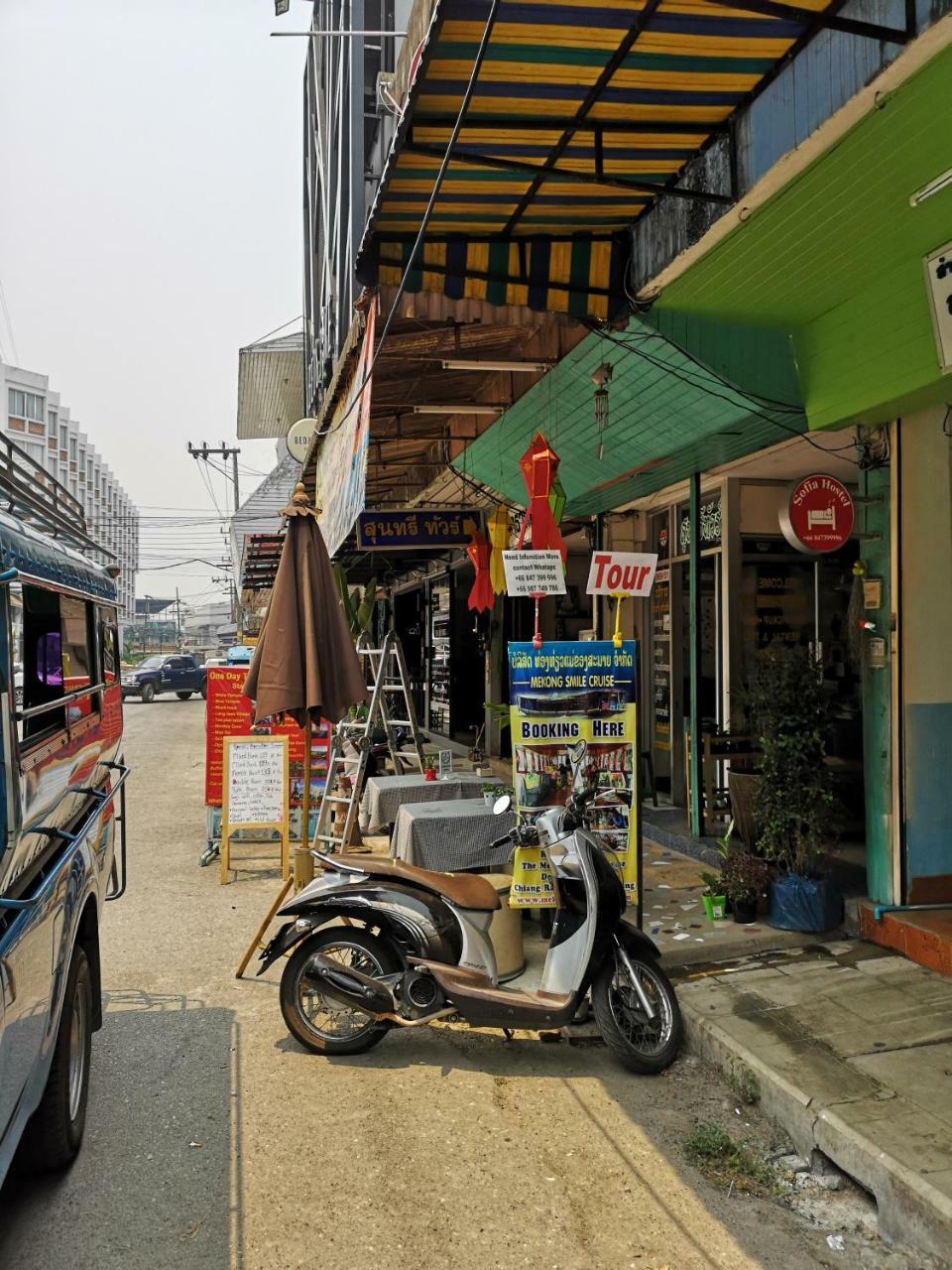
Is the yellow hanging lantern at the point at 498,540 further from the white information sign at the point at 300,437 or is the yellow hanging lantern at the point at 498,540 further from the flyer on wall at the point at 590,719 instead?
the flyer on wall at the point at 590,719

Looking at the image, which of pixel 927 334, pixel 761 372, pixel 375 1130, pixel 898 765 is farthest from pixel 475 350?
pixel 375 1130

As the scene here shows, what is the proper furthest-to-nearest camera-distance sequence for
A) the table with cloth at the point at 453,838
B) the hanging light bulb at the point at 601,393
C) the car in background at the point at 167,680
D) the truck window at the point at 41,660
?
1. the car in background at the point at 167,680
2. the hanging light bulb at the point at 601,393
3. the table with cloth at the point at 453,838
4. the truck window at the point at 41,660

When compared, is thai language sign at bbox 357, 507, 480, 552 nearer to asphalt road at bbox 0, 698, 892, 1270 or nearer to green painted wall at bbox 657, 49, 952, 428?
green painted wall at bbox 657, 49, 952, 428

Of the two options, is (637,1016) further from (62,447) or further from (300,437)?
(62,447)

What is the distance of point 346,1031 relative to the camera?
4398mm

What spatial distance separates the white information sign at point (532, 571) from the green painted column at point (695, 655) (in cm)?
238

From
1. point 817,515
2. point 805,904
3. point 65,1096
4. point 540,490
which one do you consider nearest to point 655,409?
point 540,490

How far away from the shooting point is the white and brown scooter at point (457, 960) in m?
4.20

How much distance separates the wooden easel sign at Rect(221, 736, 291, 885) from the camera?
7.91 m

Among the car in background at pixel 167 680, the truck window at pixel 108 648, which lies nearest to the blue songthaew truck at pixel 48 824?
the truck window at pixel 108 648

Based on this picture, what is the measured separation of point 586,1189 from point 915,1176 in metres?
1.12

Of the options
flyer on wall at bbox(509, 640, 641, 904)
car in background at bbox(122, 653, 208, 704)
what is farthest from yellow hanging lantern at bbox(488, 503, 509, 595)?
car in background at bbox(122, 653, 208, 704)

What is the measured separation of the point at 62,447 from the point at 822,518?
Answer: 105 metres

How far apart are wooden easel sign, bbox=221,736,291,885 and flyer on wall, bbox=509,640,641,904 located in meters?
3.64
